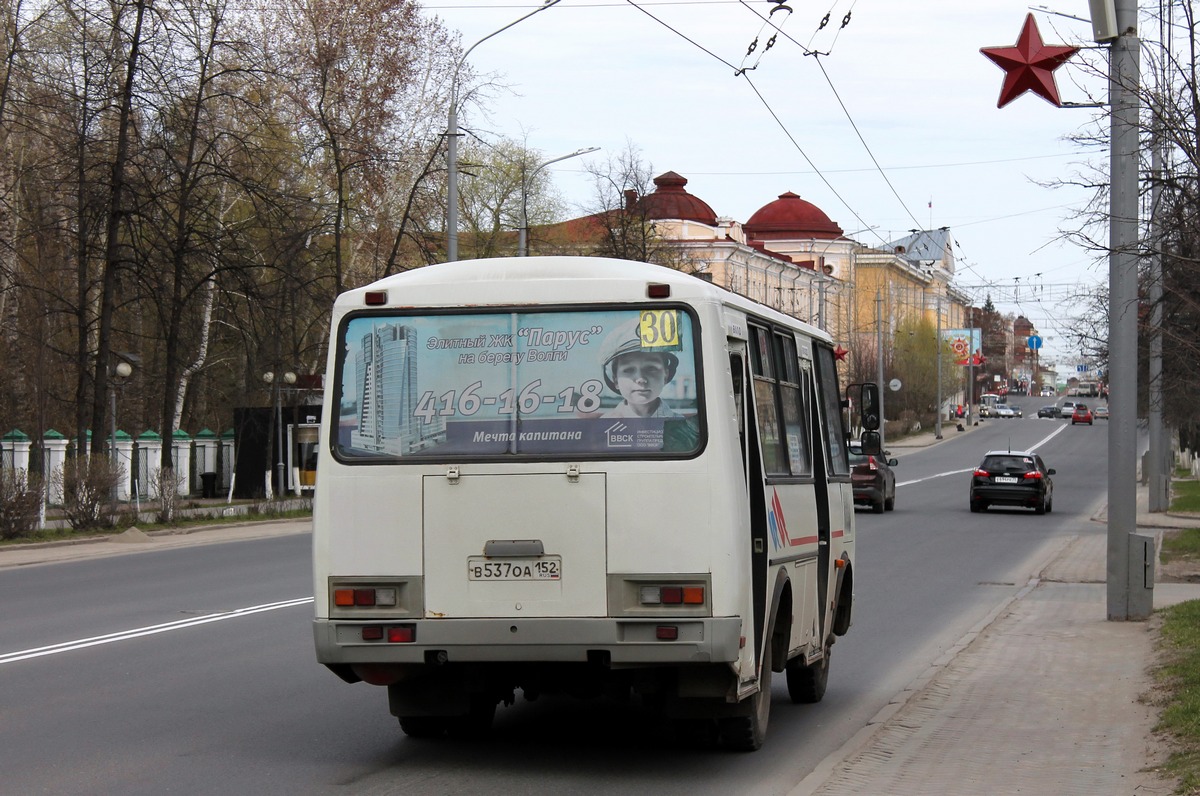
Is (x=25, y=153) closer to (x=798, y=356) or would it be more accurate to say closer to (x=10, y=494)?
(x=10, y=494)

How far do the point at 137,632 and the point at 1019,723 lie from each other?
25.7 ft

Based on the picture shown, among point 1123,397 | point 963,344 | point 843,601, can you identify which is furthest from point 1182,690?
point 963,344

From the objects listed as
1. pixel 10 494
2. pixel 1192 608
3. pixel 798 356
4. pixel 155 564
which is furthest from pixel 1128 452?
pixel 10 494

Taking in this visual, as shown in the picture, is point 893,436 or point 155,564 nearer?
point 155,564

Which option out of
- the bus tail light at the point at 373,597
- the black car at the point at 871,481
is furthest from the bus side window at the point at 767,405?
the black car at the point at 871,481

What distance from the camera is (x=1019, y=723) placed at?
9.62 m

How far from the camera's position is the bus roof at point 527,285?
8.00m

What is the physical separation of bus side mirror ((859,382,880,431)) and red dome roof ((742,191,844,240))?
9750cm

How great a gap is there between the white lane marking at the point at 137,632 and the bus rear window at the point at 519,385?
5358 millimetres

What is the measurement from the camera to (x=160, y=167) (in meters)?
32.2

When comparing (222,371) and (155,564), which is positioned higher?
(222,371)

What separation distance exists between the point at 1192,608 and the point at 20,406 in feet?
116

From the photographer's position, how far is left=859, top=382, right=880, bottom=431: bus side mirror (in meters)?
11.1

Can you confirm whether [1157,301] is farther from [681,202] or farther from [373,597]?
[681,202]
